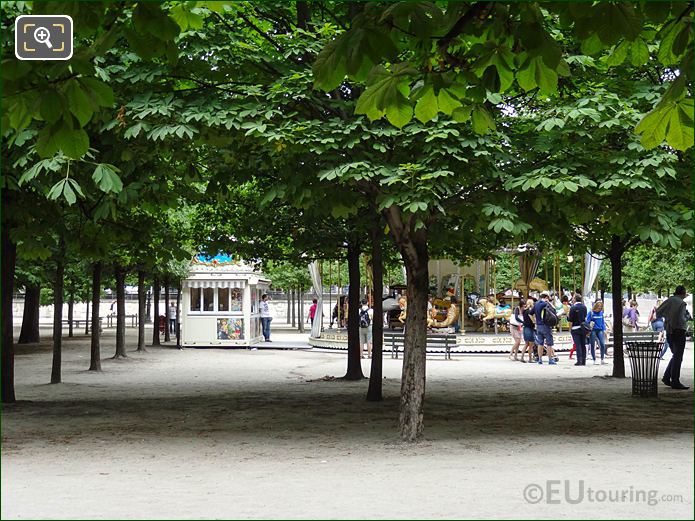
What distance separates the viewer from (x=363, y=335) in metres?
28.5

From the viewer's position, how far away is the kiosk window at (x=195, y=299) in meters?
33.7

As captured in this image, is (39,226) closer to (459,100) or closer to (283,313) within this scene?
(459,100)

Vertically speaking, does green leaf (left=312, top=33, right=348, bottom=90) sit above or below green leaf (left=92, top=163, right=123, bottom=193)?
below

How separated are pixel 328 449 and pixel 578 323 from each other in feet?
48.8

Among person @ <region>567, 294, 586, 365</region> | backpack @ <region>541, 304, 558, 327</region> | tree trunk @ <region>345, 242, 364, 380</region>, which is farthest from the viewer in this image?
backpack @ <region>541, 304, 558, 327</region>

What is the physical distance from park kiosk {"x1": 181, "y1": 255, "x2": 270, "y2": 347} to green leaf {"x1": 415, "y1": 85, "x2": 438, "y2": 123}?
29.3m

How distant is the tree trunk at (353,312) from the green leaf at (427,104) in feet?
48.5

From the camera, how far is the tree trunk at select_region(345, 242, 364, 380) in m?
19.0

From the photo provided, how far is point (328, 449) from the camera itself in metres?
10.4

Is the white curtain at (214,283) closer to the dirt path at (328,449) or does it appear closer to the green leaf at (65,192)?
the dirt path at (328,449)

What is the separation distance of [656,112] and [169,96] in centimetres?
765

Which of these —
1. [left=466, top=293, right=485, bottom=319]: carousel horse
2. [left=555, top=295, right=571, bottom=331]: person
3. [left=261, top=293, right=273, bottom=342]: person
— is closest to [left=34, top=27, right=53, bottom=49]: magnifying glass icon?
[left=555, top=295, right=571, bottom=331]: person

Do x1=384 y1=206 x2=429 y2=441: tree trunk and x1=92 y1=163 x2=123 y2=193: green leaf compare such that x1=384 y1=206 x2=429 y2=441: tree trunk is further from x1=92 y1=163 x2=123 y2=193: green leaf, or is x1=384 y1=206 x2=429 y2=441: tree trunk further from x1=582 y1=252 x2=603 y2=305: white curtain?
x1=582 y1=252 x2=603 y2=305: white curtain

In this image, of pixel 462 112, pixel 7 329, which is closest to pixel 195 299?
pixel 7 329
